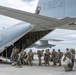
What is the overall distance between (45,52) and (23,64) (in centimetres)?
198

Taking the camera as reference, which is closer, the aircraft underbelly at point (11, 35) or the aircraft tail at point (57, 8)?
the aircraft tail at point (57, 8)

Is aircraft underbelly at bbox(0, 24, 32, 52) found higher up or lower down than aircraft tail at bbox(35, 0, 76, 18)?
lower down

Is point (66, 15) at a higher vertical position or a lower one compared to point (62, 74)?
higher

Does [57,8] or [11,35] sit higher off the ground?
[57,8]

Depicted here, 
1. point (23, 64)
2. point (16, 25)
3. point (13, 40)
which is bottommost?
point (23, 64)

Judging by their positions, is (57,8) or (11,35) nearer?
(57,8)

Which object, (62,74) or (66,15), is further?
(66,15)

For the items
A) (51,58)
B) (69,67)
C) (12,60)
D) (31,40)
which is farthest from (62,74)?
(31,40)

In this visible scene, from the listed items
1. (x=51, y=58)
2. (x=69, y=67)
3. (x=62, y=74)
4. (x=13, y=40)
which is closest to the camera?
→ (x=62, y=74)

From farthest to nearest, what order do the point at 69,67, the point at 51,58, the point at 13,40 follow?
the point at 13,40 < the point at 51,58 < the point at 69,67

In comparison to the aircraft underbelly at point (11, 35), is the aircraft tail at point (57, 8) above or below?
above

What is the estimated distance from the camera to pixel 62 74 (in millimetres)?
11680

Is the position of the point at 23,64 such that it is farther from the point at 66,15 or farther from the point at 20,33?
the point at 66,15

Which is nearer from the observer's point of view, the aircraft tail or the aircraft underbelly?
the aircraft tail
